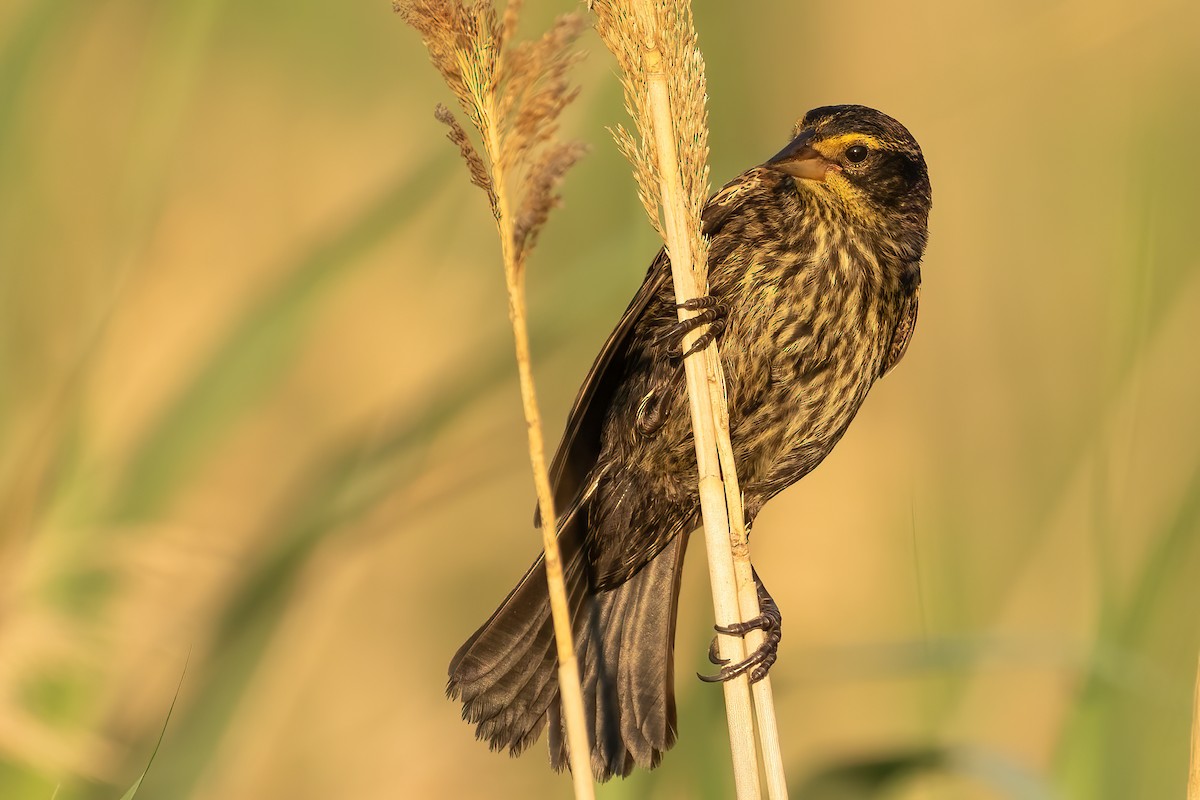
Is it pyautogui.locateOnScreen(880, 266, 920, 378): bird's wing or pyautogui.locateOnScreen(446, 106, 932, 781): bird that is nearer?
pyautogui.locateOnScreen(446, 106, 932, 781): bird

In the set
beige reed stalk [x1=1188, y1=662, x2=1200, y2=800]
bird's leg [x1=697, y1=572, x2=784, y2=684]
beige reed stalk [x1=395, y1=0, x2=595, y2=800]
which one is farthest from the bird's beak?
beige reed stalk [x1=1188, y1=662, x2=1200, y2=800]

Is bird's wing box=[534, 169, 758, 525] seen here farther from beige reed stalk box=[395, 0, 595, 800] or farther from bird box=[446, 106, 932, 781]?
beige reed stalk box=[395, 0, 595, 800]

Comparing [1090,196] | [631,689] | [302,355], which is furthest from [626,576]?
[1090,196]

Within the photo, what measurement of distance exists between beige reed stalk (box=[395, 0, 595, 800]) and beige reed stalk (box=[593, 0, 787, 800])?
0.19m

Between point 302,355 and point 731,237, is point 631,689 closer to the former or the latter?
point 731,237

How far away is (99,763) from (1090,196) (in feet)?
7.31

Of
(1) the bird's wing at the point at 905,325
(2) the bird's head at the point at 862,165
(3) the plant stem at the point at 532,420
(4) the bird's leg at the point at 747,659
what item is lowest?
(4) the bird's leg at the point at 747,659

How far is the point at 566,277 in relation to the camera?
205cm

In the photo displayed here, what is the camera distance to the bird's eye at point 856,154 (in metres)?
2.08

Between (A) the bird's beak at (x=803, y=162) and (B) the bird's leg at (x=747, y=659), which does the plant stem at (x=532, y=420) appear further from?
(A) the bird's beak at (x=803, y=162)

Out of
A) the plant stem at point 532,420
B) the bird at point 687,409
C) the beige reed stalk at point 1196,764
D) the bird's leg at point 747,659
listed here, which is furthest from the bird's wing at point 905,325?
the plant stem at point 532,420

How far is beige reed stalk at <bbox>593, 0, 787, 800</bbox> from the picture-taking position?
1353mm

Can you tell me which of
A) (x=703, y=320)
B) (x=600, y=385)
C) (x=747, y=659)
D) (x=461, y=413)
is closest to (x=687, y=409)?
(x=600, y=385)

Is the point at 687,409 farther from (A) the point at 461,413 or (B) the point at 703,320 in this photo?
(B) the point at 703,320
